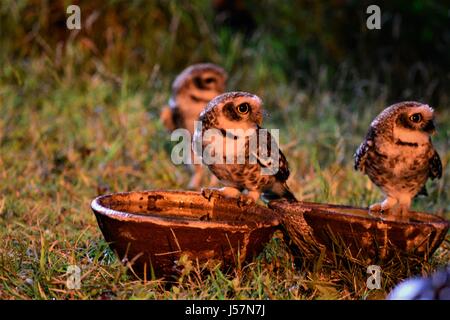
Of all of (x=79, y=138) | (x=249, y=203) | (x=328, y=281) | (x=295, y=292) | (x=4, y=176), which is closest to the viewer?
(x=295, y=292)

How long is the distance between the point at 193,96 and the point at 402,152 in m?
2.17

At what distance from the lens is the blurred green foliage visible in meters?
8.12

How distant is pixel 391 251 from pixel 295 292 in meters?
0.53

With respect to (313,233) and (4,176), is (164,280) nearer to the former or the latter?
(313,233)

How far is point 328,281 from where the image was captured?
3533 millimetres

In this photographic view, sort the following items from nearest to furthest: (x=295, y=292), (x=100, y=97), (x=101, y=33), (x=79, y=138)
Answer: (x=295, y=292) → (x=79, y=138) → (x=100, y=97) → (x=101, y=33)

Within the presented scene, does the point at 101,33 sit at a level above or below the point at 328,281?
above

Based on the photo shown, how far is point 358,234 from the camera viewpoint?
11.4 ft

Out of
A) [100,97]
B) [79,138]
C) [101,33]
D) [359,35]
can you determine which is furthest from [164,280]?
[359,35]

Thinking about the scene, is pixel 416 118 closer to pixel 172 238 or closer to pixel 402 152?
pixel 402 152

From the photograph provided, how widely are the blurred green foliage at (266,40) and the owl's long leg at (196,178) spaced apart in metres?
2.66

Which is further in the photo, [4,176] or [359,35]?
[359,35]

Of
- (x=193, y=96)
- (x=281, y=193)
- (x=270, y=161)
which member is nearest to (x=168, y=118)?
(x=193, y=96)

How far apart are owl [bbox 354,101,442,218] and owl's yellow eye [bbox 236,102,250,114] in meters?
0.77
